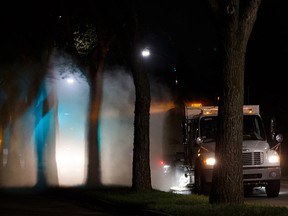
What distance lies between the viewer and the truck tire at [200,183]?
781 inches

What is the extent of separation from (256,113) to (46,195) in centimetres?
833

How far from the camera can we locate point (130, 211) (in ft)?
54.4

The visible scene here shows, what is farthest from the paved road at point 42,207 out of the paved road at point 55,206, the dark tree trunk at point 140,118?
the dark tree trunk at point 140,118

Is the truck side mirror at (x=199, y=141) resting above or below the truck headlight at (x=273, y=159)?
above

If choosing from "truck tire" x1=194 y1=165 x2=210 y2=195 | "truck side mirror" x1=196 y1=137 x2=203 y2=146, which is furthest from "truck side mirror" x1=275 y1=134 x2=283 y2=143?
"truck tire" x1=194 y1=165 x2=210 y2=195

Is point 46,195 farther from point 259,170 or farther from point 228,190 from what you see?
point 228,190

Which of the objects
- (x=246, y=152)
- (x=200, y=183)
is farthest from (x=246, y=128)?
(x=200, y=183)

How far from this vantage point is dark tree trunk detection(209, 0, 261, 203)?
47.2ft

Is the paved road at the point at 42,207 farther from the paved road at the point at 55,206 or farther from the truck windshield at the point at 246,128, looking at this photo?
the truck windshield at the point at 246,128

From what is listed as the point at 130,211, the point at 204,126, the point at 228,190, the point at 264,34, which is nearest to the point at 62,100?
the point at 264,34

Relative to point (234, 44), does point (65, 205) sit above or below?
below

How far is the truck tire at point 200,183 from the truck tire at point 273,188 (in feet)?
6.31

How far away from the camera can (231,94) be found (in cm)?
1445

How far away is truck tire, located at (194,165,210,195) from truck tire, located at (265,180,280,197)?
1.92 meters
